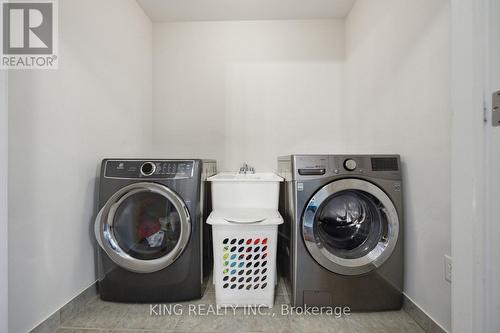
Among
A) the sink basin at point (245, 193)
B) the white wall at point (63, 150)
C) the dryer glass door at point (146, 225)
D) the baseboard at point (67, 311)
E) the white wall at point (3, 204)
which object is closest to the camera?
the white wall at point (3, 204)

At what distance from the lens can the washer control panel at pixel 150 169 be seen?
137 centimetres

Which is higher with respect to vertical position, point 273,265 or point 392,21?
point 392,21

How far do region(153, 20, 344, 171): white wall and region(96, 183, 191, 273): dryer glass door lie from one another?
951 millimetres

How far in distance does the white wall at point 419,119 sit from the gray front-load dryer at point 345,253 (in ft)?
0.26

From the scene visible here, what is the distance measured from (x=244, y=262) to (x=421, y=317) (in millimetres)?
999

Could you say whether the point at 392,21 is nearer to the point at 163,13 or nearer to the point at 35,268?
the point at 163,13

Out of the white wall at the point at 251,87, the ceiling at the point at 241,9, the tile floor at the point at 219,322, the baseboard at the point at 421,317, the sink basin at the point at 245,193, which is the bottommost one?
the tile floor at the point at 219,322

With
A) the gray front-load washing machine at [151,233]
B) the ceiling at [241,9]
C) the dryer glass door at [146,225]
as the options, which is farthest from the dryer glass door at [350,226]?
the ceiling at [241,9]

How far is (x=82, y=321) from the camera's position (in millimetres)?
1234

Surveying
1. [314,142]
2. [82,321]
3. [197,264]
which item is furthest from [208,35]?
[82,321]

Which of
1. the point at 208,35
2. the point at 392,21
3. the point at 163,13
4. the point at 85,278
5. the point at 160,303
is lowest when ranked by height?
the point at 160,303

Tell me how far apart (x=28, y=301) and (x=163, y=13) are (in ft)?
7.97

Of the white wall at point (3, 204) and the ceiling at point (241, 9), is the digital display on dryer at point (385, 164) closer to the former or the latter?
the ceiling at point (241, 9)

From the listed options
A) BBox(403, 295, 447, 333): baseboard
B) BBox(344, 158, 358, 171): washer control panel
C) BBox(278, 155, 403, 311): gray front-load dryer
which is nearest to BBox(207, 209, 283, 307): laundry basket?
BBox(278, 155, 403, 311): gray front-load dryer
